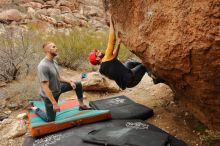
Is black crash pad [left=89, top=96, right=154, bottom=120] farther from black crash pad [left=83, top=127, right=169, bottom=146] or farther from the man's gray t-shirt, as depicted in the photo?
the man's gray t-shirt

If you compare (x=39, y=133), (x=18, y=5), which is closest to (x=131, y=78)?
(x=39, y=133)

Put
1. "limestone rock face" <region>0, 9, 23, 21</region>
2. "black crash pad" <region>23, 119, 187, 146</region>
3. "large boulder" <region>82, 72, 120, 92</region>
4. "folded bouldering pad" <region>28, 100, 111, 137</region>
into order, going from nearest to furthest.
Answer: "black crash pad" <region>23, 119, 187, 146</region> → "folded bouldering pad" <region>28, 100, 111, 137</region> → "large boulder" <region>82, 72, 120, 92</region> → "limestone rock face" <region>0, 9, 23, 21</region>

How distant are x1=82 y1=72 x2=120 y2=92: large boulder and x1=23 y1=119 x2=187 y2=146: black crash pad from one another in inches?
79.9

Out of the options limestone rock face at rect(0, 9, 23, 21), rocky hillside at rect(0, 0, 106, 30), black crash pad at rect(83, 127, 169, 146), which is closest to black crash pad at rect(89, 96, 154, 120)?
black crash pad at rect(83, 127, 169, 146)

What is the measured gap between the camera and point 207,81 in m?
3.42

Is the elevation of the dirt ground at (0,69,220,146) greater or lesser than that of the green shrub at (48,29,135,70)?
lesser

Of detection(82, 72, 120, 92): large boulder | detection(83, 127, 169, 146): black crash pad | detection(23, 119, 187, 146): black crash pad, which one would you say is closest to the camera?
detection(83, 127, 169, 146): black crash pad

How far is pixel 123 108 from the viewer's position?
579 cm

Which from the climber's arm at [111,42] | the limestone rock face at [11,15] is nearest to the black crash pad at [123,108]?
the climber's arm at [111,42]

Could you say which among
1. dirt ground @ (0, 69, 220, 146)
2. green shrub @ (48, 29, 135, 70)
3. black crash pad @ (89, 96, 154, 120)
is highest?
green shrub @ (48, 29, 135, 70)

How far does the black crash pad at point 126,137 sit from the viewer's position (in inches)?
160

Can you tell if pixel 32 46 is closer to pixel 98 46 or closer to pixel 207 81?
pixel 98 46

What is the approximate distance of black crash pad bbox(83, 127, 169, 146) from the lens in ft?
13.3

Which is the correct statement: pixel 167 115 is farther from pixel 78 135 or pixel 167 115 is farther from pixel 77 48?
pixel 77 48
